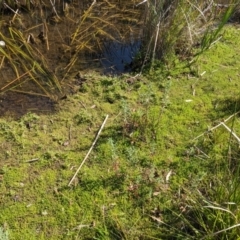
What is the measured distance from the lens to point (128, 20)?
4.37 m

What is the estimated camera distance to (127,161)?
301cm

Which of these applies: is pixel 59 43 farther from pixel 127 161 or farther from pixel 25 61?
pixel 127 161

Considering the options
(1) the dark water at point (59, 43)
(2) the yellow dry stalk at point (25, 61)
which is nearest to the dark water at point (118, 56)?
(1) the dark water at point (59, 43)

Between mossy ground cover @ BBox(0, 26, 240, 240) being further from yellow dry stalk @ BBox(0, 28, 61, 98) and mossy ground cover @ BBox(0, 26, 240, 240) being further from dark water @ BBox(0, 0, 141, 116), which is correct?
yellow dry stalk @ BBox(0, 28, 61, 98)

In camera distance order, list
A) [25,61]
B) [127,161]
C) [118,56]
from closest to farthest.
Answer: [127,161]
[25,61]
[118,56]

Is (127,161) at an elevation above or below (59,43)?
below

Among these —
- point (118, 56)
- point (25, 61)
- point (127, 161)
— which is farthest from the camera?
point (118, 56)

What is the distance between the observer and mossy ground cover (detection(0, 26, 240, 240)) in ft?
8.59

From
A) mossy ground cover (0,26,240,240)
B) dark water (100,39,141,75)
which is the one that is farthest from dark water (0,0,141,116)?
mossy ground cover (0,26,240,240)

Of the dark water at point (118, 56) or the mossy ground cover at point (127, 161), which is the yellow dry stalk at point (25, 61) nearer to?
the mossy ground cover at point (127, 161)

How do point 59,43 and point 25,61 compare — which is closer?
point 25,61

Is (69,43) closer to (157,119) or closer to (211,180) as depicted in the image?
(157,119)

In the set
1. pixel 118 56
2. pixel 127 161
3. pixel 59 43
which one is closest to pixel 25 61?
pixel 59 43

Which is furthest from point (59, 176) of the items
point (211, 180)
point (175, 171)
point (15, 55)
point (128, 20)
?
point (128, 20)
